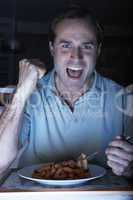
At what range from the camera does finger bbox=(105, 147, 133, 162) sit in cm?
246

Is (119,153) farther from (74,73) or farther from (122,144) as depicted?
(74,73)

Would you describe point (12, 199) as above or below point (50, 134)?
Result: below

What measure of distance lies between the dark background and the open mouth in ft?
0.29

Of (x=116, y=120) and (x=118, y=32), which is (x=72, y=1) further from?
(x=116, y=120)

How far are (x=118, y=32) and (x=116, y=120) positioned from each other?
421mm

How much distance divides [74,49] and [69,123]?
14.1 inches

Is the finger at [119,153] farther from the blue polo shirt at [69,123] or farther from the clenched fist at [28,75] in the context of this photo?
the clenched fist at [28,75]

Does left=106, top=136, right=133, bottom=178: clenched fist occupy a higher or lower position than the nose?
lower

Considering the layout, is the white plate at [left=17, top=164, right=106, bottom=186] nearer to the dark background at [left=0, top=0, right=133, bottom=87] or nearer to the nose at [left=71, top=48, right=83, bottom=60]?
the dark background at [left=0, top=0, right=133, bottom=87]

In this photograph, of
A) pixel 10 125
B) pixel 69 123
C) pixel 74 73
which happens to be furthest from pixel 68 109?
pixel 10 125

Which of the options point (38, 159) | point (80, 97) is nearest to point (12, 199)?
point (38, 159)

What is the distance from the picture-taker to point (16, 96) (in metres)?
2.38

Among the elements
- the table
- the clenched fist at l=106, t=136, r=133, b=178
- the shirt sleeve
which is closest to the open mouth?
the shirt sleeve

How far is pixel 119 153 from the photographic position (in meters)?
2.46
